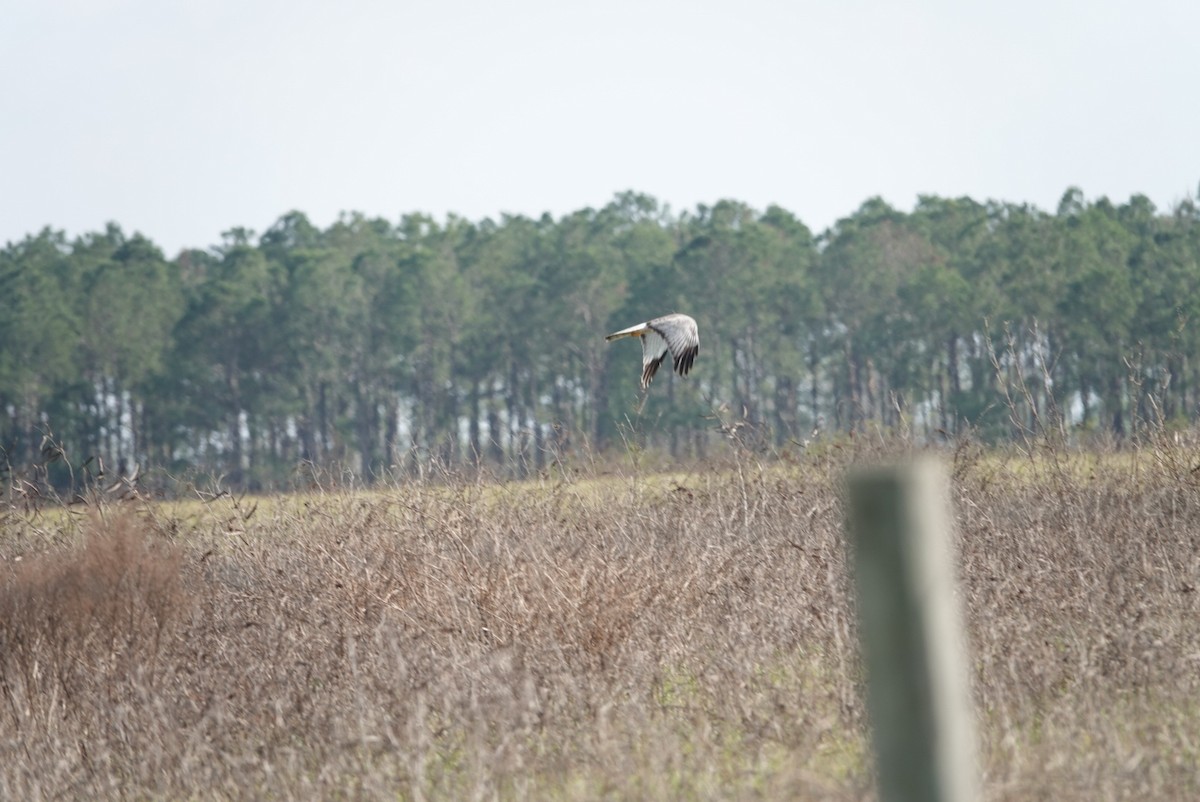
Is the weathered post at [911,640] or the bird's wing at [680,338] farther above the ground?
the bird's wing at [680,338]

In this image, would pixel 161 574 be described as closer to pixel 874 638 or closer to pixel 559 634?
pixel 559 634

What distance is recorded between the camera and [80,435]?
165 feet

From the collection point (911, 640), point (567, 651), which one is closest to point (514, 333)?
point (567, 651)

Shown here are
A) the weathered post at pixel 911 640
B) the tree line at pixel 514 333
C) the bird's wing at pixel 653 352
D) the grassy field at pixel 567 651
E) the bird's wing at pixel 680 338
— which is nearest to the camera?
the weathered post at pixel 911 640

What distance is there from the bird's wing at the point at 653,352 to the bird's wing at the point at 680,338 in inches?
2.6

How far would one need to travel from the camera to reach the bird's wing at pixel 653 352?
1055 centimetres

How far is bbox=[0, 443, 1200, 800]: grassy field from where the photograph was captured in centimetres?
476

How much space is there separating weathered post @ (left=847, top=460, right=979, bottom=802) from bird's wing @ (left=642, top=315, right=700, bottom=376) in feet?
24.2

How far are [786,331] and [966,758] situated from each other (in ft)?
165

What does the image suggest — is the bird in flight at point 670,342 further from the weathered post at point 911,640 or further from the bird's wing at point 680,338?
the weathered post at point 911,640

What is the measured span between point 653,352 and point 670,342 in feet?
1.55

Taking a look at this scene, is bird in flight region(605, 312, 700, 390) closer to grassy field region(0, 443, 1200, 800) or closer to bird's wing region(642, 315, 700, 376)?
bird's wing region(642, 315, 700, 376)

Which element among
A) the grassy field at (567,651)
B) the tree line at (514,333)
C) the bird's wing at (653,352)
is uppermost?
the tree line at (514,333)

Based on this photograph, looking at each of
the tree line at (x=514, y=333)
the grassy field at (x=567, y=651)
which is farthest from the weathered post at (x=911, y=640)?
the tree line at (x=514, y=333)
